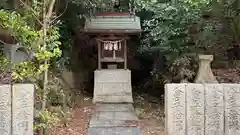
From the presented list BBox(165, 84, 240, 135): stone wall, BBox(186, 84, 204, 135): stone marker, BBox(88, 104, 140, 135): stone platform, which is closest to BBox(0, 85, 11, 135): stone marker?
BBox(88, 104, 140, 135): stone platform

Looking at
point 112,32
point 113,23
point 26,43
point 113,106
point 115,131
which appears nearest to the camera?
point 26,43

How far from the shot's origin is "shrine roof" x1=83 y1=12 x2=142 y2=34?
12188mm

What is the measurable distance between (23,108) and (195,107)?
117 inches

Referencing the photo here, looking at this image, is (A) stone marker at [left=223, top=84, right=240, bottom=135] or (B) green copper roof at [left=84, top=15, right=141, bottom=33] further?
(B) green copper roof at [left=84, top=15, right=141, bottom=33]

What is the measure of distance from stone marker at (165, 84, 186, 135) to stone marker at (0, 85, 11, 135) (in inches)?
107

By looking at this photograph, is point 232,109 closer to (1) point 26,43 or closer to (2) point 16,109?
(2) point 16,109

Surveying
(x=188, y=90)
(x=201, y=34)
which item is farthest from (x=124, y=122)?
(x=201, y=34)

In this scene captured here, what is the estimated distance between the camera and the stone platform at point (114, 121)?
749 centimetres

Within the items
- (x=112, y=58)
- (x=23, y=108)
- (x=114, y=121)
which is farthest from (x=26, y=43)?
(x=112, y=58)

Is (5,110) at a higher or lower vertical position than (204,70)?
lower

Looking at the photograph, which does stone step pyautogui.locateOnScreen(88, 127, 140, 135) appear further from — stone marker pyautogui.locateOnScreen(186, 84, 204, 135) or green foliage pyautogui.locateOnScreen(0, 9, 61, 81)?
green foliage pyautogui.locateOnScreen(0, 9, 61, 81)

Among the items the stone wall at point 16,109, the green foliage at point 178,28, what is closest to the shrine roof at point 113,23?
the green foliage at point 178,28

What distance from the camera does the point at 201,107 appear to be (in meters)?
5.66

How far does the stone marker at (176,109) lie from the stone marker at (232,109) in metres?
0.76
